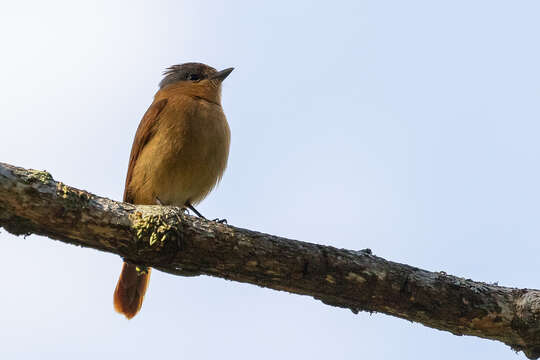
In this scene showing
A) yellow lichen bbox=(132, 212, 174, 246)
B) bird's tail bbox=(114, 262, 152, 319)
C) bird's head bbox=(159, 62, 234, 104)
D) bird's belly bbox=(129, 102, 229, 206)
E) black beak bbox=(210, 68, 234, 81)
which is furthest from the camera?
black beak bbox=(210, 68, 234, 81)

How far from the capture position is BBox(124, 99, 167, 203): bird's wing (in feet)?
21.6

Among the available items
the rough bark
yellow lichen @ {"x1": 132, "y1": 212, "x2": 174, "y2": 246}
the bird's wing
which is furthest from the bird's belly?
yellow lichen @ {"x1": 132, "y1": 212, "x2": 174, "y2": 246}

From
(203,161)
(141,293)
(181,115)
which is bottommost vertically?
(141,293)

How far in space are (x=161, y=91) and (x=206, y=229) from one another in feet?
12.9

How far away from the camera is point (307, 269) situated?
4.07m

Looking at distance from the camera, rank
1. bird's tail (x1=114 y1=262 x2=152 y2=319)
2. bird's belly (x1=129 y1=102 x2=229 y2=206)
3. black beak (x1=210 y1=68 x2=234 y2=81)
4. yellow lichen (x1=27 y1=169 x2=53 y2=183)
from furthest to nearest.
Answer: black beak (x1=210 y1=68 x2=234 y2=81)
bird's tail (x1=114 y1=262 x2=152 y2=319)
bird's belly (x1=129 y1=102 x2=229 y2=206)
yellow lichen (x1=27 y1=169 x2=53 y2=183)

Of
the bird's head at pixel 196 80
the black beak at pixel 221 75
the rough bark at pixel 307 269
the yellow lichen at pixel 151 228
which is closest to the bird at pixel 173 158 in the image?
the bird's head at pixel 196 80

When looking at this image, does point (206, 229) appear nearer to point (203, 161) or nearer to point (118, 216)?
point (118, 216)

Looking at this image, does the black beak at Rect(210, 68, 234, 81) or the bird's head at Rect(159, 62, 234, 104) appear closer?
the bird's head at Rect(159, 62, 234, 104)

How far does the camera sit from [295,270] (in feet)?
13.3

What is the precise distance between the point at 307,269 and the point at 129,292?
3058 millimetres

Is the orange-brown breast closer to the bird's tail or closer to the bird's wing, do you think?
the bird's wing

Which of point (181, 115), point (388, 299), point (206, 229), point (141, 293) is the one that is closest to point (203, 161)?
point (181, 115)

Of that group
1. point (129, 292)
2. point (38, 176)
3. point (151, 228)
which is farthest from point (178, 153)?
point (38, 176)
